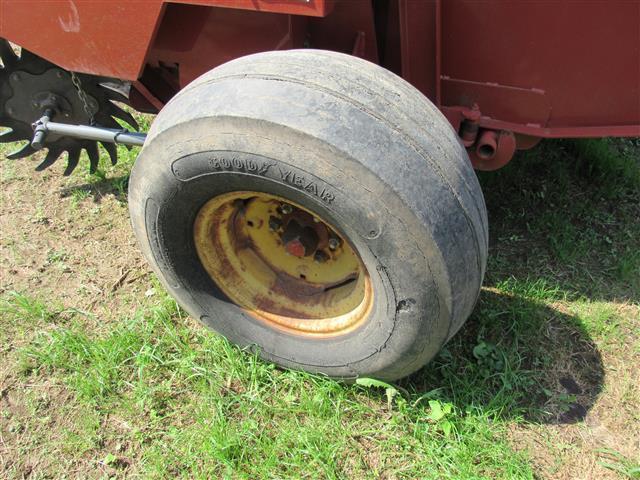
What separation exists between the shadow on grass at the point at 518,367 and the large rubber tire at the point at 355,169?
15.4 inches

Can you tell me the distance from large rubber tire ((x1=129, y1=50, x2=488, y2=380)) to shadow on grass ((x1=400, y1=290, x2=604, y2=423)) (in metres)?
0.39

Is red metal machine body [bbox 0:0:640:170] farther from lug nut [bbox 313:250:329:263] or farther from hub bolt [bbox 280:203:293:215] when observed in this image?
lug nut [bbox 313:250:329:263]

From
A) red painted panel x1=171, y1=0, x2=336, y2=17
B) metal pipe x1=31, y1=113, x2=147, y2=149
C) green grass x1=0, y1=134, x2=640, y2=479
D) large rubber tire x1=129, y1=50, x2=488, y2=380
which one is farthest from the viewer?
metal pipe x1=31, y1=113, x2=147, y2=149

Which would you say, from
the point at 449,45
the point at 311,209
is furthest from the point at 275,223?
the point at 449,45

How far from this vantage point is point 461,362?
7.64ft

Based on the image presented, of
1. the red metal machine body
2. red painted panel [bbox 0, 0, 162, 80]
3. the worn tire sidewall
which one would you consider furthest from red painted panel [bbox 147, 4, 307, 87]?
the worn tire sidewall

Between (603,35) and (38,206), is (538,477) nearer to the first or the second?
(603,35)

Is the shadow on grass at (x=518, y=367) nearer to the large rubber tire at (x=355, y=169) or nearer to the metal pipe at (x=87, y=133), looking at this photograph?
the large rubber tire at (x=355, y=169)

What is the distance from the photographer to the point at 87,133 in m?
2.52

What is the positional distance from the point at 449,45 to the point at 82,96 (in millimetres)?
1544

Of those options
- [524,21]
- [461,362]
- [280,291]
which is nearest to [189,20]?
[280,291]

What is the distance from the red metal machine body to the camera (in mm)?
2027

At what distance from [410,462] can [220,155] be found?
1218 mm

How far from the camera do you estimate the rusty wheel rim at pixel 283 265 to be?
207 centimetres
